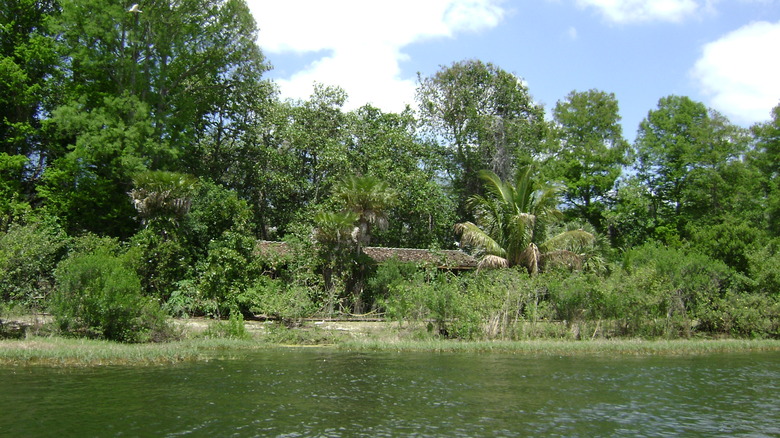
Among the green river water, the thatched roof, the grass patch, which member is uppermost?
the thatched roof

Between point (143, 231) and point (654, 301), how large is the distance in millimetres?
21513

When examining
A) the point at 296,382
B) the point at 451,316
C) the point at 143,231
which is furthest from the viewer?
the point at 143,231

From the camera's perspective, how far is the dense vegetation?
2484 centimetres

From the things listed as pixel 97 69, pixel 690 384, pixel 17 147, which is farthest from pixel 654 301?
pixel 17 147

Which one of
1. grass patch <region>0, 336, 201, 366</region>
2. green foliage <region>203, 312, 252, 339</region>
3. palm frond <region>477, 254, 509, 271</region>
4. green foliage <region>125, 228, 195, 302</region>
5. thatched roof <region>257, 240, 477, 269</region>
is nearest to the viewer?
grass patch <region>0, 336, 201, 366</region>

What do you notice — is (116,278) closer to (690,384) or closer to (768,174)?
(690,384)

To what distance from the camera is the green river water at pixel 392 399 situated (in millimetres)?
10844

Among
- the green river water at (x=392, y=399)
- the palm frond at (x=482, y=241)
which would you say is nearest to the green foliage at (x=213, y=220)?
the palm frond at (x=482, y=241)

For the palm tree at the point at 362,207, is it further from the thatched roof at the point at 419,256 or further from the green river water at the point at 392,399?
the green river water at the point at 392,399

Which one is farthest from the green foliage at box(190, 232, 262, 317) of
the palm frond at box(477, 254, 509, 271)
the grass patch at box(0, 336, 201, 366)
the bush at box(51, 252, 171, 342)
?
the palm frond at box(477, 254, 509, 271)

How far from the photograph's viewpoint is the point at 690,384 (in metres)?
15.6

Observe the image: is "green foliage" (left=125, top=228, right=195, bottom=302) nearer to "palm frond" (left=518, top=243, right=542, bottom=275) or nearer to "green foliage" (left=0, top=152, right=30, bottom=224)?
"green foliage" (left=0, top=152, right=30, bottom=224)

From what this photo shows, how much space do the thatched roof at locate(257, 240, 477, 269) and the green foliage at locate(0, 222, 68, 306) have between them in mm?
9481

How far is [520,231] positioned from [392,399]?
1733 centimetres
